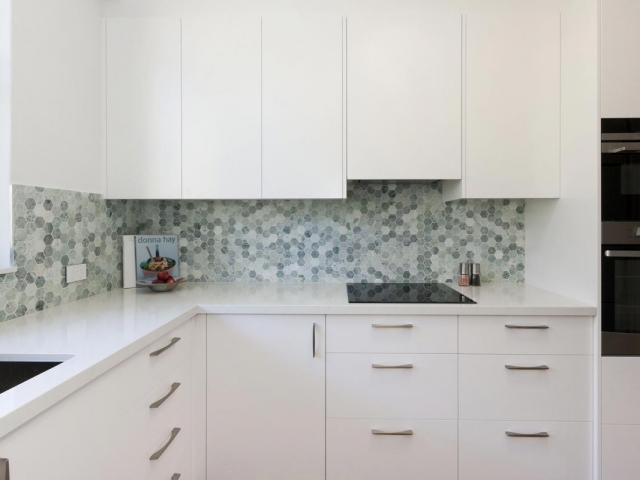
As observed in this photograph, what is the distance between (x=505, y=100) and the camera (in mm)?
2004

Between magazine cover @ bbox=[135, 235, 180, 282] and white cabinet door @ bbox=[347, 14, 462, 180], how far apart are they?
1243mm

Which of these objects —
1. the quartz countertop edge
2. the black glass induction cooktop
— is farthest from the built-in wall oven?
the black glass induction cooktop

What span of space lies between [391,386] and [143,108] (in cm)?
182

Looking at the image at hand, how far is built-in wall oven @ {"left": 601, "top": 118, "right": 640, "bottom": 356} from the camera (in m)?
1.67

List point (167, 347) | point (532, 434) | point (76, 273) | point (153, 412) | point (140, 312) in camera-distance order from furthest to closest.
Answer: point (76, 273) < point (532, 434) < point (140, 312) < point (167, 347) < point (153, 412)

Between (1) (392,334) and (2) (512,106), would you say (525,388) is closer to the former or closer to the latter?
(1) (392,334)

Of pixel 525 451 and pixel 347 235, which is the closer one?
pixel 525 451

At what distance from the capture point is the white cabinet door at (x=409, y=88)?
2.01 metres

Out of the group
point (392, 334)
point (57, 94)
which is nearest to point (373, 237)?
point (392, 334)

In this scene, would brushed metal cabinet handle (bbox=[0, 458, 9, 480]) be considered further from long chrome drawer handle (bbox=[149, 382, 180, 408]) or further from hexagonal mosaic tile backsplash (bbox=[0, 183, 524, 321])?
hexagonal mosaic tile backsplash (bbox=[0, 183, 524, 321])

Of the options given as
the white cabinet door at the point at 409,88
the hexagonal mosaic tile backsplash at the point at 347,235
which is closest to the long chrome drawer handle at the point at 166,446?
the hexagonal mosaic tile backsplash at the point at 347,235

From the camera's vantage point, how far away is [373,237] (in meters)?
2.40

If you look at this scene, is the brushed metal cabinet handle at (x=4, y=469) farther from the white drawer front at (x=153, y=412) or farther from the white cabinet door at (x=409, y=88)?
the white cabinet door at (x=409, y=88)

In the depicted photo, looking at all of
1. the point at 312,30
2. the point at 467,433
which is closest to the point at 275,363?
the point at 467,433
